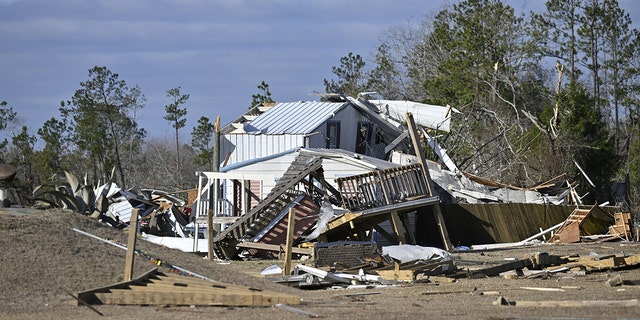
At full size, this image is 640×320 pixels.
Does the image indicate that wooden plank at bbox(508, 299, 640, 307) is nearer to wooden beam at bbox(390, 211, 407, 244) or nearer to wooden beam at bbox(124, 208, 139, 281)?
wooden beam at bbox(124, 208, 139, 281)

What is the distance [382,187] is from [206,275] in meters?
12.1

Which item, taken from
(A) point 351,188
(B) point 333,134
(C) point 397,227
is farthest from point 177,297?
(B) point 333,134

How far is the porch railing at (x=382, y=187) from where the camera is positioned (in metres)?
26.9

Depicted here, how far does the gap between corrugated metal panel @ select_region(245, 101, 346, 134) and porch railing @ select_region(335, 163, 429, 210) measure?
7.33 meters

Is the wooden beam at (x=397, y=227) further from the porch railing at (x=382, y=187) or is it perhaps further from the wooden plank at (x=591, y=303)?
the wooden plank at (x=591, y=303)

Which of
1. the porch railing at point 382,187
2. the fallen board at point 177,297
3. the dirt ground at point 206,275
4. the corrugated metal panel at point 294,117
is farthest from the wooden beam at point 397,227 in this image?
the fallen board at point 177,297

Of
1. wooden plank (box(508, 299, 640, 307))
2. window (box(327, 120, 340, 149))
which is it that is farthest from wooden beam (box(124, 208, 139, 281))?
window (box(327, 120, 340, 149))

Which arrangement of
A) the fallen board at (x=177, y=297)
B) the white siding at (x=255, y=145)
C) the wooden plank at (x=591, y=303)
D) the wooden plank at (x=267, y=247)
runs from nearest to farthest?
the wooden plank at (x=591, y=303) → the fallen board at (x=177, y=297) → the wooden plank at (x=267, y=247) → the white siding at (x=255, y=145)

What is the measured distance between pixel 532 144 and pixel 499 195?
32.1 ft

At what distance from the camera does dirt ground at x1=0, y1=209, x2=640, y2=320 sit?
39.9 feet

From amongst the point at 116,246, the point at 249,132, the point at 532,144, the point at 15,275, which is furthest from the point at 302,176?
the point at 532,144

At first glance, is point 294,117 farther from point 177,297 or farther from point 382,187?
point 177,297

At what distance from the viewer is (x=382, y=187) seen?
27391 millimetres

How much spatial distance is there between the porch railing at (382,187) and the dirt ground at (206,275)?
8.82 meters
